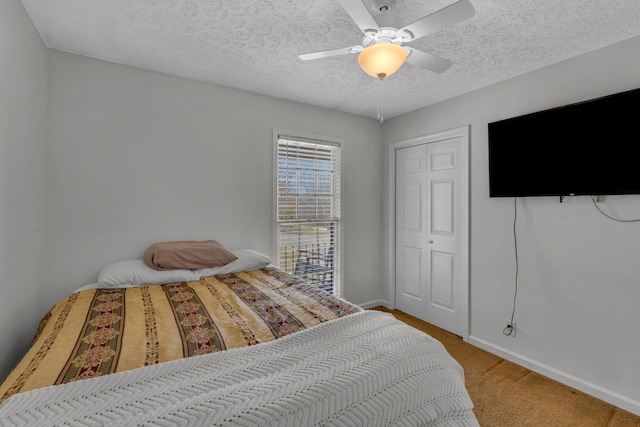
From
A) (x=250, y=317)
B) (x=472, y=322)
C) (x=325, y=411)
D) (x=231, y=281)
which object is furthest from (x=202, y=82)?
(x=472, y=322)

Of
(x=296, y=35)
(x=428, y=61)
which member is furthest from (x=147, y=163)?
(x=428, y=61)

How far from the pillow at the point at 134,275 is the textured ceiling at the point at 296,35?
64.2 inches

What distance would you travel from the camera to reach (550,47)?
2.10 metres

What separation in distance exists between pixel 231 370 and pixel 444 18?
171cm

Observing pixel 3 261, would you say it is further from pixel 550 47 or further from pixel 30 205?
pixel 550 47

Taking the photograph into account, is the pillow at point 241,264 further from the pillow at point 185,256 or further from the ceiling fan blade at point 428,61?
the ceiling fan blade at point 428,61

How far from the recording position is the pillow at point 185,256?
221cm

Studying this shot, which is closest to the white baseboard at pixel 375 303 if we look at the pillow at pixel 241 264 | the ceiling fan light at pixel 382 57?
the pillow at pixel 241 264

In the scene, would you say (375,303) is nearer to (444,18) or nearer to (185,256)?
(185,256)

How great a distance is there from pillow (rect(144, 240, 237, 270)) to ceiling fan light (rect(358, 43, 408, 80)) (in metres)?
1.79

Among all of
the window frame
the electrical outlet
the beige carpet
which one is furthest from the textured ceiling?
the beige carpet

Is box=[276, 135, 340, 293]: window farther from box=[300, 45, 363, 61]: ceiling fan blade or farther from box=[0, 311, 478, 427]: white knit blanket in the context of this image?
box=[0, 311, 478, 427]: white knit blanket

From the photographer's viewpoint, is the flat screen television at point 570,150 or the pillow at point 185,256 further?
the pillow at point 185,256

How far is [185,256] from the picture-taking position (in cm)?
229
